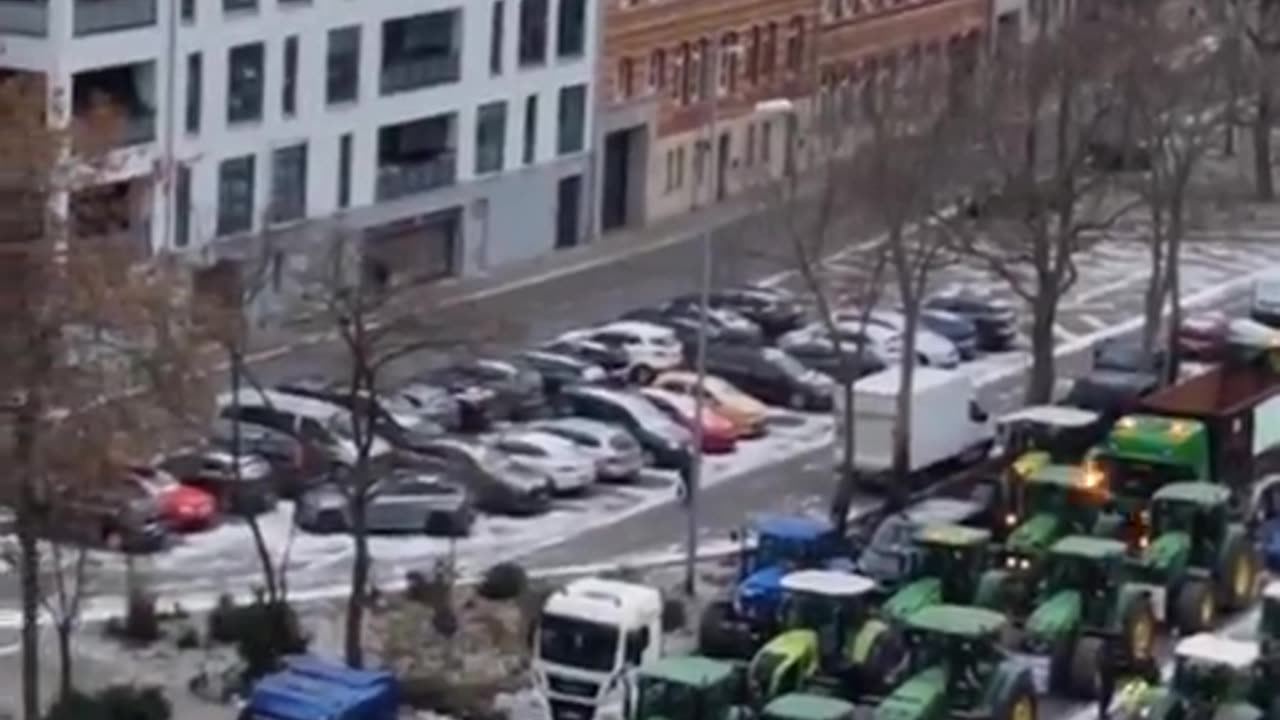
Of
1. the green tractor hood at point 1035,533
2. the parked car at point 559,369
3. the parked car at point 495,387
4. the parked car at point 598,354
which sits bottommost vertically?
the parked car at point 598,354

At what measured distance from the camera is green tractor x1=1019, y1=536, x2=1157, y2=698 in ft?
151

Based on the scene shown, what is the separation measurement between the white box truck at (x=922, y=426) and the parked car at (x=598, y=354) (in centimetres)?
595

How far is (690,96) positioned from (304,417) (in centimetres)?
3034

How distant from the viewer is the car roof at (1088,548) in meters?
47.3

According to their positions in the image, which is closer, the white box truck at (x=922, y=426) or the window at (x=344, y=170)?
the white box truck at (x=922, y=426)

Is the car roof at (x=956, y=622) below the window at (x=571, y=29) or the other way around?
the other way around

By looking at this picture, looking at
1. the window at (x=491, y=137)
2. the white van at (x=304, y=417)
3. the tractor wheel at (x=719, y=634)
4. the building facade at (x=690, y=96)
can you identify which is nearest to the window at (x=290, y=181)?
the window at (x=491, y=137)

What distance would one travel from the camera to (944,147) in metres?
64.4

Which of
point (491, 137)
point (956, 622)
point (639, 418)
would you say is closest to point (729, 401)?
point (639, 418)

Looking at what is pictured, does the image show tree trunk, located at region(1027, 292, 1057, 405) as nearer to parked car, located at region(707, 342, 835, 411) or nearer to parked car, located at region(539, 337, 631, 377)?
parked car, located at region(707, 342, 835, 411)

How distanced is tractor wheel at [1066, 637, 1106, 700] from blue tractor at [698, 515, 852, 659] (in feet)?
12.0

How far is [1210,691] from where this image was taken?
42.7 meters

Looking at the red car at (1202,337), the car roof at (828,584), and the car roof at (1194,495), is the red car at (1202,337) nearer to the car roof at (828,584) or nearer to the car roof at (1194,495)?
the car roof at (1194,495)

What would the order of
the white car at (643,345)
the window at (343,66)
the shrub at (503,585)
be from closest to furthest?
the shrub at (503,585) → the white car at (643,345) → the window at (343,66)
